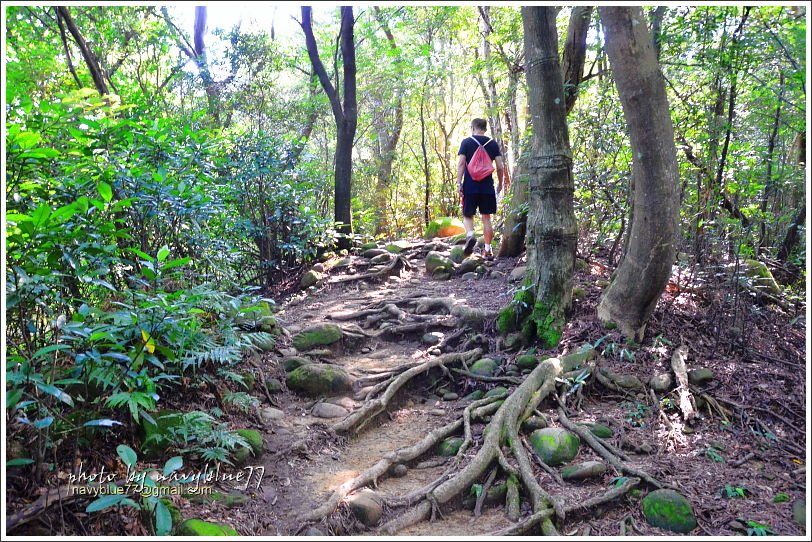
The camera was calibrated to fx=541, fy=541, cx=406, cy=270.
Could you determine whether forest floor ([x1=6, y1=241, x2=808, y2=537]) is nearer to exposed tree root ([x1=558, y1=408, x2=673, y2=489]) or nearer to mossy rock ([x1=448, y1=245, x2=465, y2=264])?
exposed tree root ([x1=558, y1=408, x2=673, y2=489])

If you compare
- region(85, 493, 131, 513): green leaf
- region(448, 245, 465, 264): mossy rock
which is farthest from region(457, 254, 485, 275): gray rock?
region(85, 493, 131, 513): green leaf

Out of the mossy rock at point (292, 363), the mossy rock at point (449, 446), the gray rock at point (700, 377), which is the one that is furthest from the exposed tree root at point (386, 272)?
the gray rock at point (700, 377)

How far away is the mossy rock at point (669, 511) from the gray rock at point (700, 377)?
5.46 ft

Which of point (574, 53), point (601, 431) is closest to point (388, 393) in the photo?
point (601, 431)

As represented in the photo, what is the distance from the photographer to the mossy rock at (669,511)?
11.1ft

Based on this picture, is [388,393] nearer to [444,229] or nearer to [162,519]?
[162,519]

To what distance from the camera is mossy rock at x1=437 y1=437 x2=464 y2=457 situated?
14.4 ft

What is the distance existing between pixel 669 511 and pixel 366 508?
6.35 feet

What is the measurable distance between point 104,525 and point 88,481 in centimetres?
30

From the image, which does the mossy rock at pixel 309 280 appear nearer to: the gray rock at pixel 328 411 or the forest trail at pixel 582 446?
the forest trail at pixel 582 446

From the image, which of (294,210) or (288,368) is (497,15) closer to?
(294,210)

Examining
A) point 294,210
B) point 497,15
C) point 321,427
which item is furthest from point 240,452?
point 497,15

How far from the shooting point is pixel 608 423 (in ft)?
14.9

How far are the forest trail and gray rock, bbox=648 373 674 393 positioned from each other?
2.6 inches
